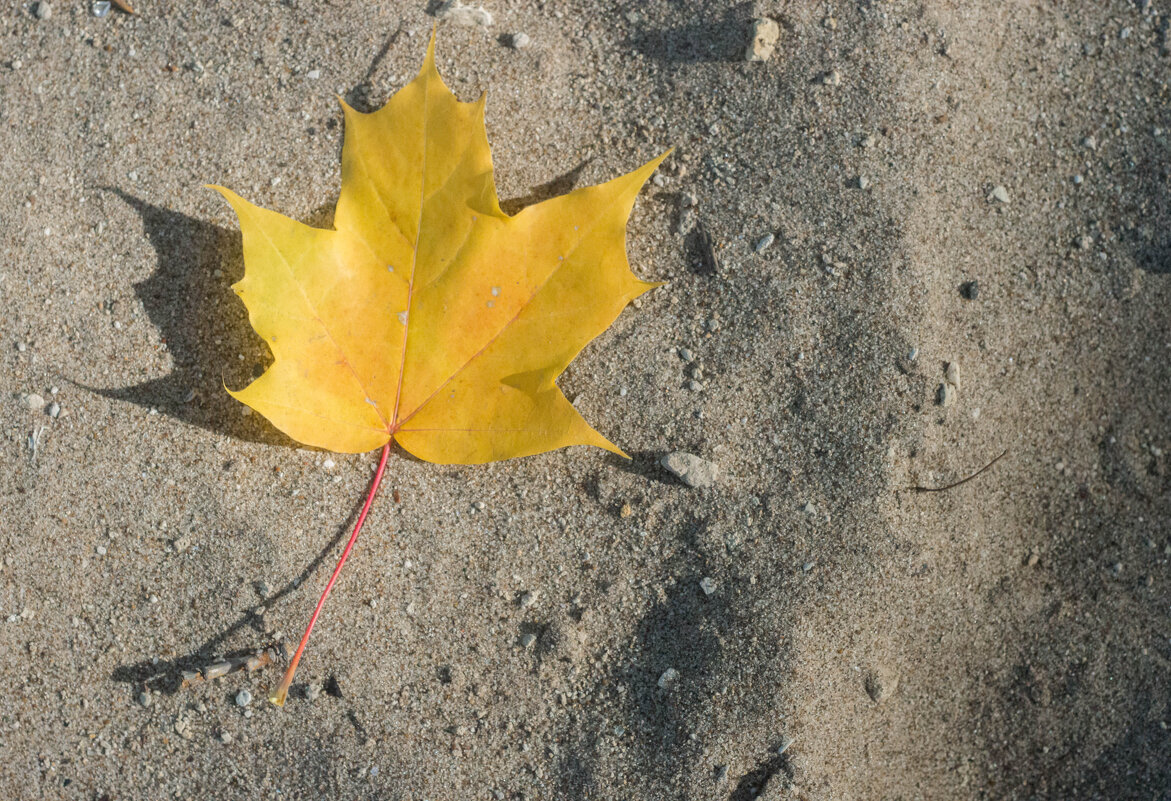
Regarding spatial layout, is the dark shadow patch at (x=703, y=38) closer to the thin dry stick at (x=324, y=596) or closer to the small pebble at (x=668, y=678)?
the thin dry stick at (x=324, y=596)

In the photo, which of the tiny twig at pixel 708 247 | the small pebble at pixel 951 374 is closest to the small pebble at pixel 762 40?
the tiny twig at pixel 708 247

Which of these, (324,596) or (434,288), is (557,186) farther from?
(324,596)

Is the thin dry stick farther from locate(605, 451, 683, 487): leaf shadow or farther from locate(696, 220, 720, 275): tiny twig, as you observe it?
locate(696, 220, 720, 275): tiny twig

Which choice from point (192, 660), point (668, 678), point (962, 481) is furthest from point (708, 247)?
point (192, 660)

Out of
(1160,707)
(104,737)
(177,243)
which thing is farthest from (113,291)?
(1160,707)

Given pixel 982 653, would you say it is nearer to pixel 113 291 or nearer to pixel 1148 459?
pixel 1148 459

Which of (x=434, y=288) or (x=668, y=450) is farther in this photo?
(x=668, y=450)
